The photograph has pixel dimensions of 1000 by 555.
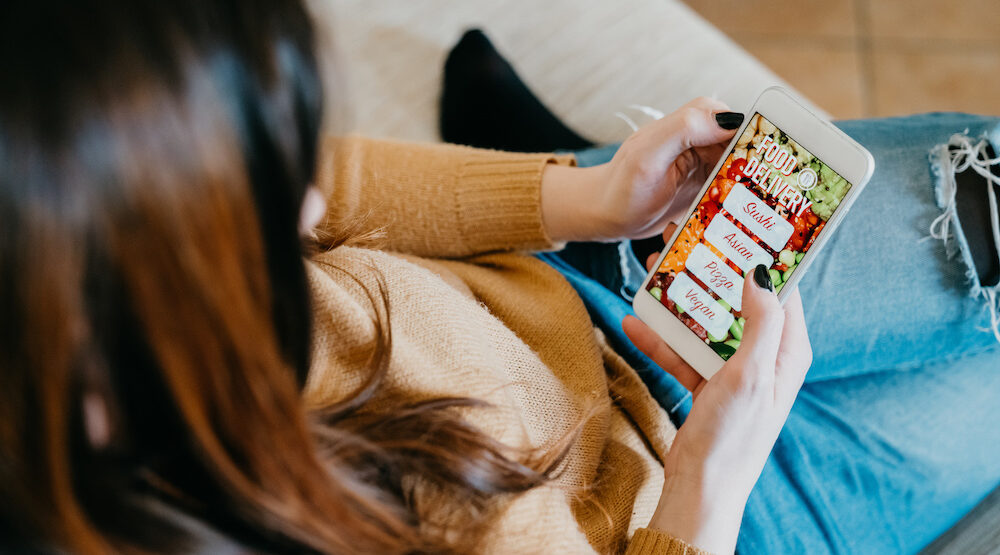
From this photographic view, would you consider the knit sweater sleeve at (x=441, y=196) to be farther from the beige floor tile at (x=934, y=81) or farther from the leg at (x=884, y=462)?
the beige floor tile at (x=934, y=81)

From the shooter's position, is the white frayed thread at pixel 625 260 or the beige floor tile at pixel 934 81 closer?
the white frayed thread at pixel 625 260

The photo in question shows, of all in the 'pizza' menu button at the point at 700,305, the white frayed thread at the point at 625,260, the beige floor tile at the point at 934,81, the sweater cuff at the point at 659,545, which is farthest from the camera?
the beige floor tile at the point at 934,81

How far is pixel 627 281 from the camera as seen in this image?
2.32 feet

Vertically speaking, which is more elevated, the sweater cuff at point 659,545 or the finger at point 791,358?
the finger at point 791,358

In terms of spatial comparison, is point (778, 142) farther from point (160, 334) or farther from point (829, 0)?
point (829, 0)

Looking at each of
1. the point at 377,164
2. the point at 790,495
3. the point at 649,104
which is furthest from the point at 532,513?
the point at 649,104

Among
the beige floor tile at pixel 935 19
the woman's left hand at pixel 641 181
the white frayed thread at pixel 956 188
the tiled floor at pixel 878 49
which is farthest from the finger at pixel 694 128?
the beige floor tile at pixel 935 19

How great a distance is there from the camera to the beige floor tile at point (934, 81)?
4.43ft

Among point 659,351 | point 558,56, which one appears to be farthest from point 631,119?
point 659,351

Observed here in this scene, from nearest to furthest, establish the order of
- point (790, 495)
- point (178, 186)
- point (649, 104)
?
point (178, 186) → point (790, 495) → point (649, 104)

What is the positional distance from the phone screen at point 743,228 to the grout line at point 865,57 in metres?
0.96

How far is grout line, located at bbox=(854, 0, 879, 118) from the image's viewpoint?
1375mm

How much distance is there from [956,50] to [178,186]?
159 centimetres

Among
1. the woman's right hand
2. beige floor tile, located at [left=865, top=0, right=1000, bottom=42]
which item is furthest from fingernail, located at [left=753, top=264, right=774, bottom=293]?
beige floor tile, located at [left=865, top=0, right=1000, bottom=42]
